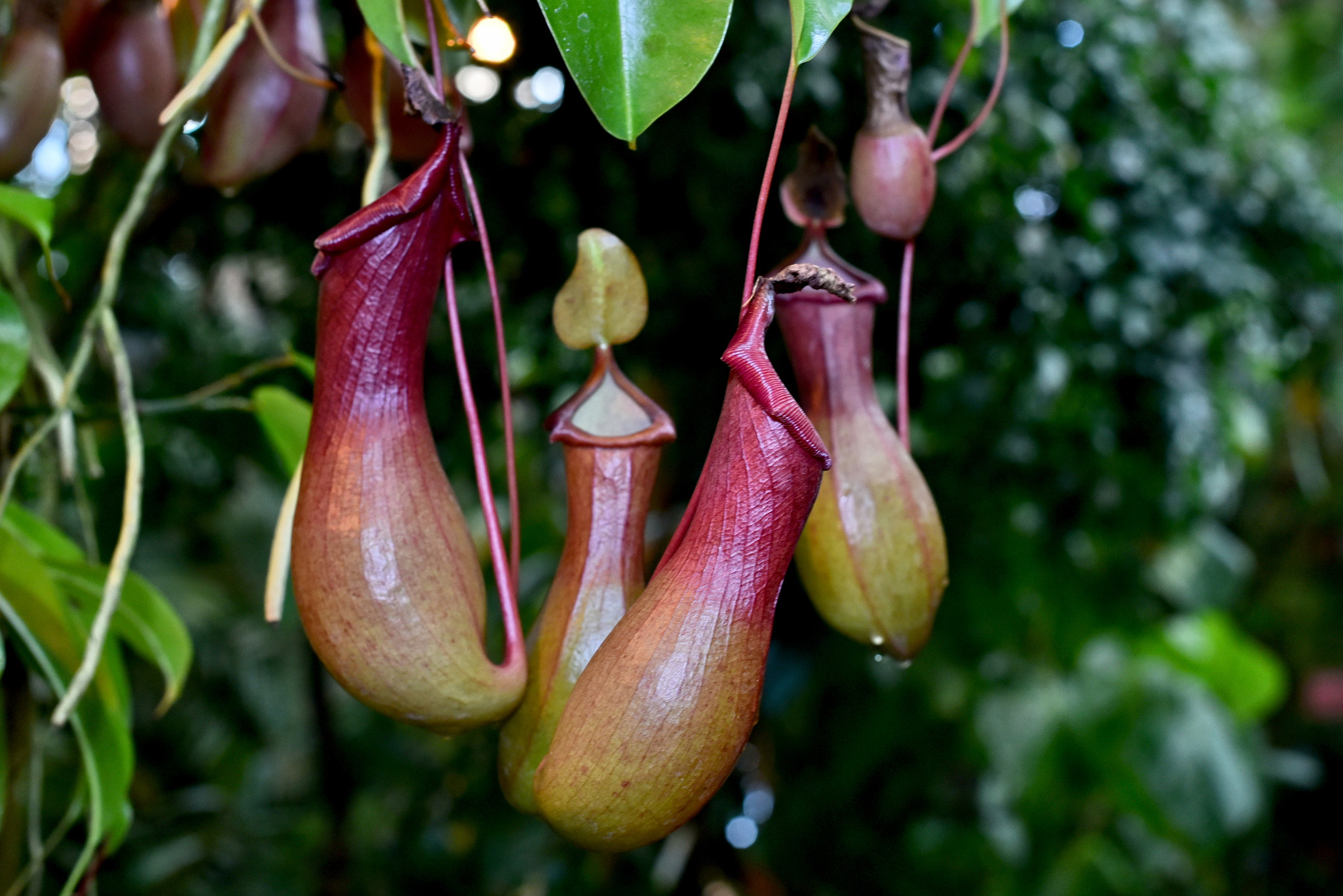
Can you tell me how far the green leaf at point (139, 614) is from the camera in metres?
0.42

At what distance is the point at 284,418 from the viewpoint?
0.47 m

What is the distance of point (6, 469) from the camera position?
48 centimetres

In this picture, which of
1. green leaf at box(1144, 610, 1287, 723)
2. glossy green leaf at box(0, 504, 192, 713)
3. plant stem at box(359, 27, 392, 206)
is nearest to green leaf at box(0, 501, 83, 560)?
glossy green leaf at box(0, 504, 192, 713)

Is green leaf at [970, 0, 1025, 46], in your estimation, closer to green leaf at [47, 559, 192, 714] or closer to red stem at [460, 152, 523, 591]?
red stem at [460, 152, 523, 591]

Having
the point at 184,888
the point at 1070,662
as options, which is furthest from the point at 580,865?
the point at 1070,662

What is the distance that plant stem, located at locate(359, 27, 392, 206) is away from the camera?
1.17 ft

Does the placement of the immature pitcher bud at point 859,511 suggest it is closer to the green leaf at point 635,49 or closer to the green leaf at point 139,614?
the green leaf at point 635,49

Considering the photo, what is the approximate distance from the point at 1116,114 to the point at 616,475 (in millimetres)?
706

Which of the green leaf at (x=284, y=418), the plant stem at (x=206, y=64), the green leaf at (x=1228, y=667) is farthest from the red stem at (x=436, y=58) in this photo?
the green leaf at (x=1228, y=667)

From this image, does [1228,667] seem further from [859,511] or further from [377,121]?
[377,121]

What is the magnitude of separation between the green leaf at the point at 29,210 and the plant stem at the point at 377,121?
0.12 metres

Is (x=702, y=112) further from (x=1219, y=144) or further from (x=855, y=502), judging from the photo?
(x=1219, y=144)

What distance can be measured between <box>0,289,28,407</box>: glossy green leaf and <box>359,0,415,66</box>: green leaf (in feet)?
0.66

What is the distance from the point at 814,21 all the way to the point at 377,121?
207mm
